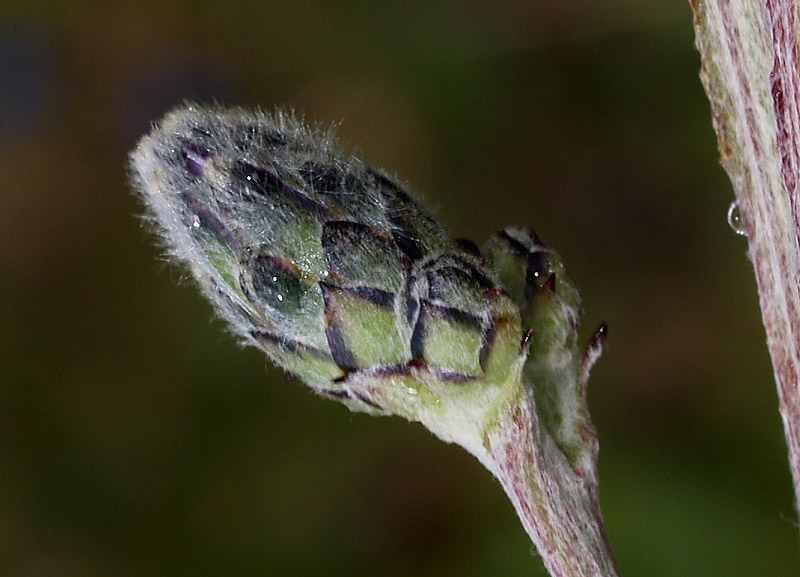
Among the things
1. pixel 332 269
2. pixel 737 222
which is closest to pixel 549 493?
pixel 332 269

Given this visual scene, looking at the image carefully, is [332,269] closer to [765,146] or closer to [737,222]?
[765,146]

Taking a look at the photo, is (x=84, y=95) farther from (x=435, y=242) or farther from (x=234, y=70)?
(x=435, y=242)

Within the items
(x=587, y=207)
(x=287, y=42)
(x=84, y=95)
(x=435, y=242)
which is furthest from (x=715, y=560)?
(x=84, y=95)

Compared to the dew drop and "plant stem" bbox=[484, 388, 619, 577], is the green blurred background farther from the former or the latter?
"plant stem" bbox=[484, 388, 619, 577]

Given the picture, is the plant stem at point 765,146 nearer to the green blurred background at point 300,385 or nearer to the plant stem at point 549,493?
the plant stem at point 549,493

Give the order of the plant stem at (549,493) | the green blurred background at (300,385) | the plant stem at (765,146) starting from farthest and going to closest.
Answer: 1. the green blurred background at (300,385)
2. the plant stem at (549,493)
3. the plant stem at (765,146)

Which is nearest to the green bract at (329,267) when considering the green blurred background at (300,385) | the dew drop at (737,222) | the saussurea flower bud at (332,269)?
the saussurea flower bud at (332,269)
